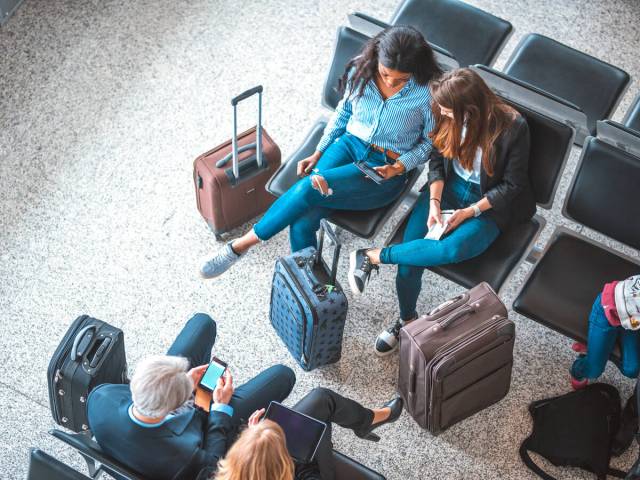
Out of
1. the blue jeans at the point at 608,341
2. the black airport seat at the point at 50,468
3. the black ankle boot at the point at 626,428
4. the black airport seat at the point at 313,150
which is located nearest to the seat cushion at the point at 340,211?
the black airport seat at the point at 313,150

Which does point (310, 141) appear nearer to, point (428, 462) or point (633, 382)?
point (428, 462)

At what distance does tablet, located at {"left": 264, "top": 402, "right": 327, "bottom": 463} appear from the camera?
242 centimetres

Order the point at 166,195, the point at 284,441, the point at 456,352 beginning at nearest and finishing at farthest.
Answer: the point at 284,441
the point at 456,352
the point at 166,195

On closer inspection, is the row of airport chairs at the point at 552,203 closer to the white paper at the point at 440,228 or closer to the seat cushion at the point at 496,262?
the seat cushion at the point at 496,262

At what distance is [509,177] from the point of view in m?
3.01

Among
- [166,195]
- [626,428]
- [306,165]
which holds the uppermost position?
[306,165]

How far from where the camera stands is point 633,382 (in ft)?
10.8

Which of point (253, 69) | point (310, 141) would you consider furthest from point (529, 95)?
point (253, 69)

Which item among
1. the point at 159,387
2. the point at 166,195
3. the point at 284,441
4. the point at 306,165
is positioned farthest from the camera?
the point at 166,195

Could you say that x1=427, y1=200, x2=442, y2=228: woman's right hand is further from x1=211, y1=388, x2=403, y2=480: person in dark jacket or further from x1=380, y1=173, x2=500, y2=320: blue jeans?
x1=211, y1=388, x2=403, y2=480: person in dark jacket

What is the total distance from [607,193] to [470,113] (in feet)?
2.17

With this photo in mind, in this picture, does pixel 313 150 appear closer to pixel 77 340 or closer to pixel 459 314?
pixel 459 314

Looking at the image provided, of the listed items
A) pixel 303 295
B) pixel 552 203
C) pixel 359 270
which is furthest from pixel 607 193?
pixel 303 295

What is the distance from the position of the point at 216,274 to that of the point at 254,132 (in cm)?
65
